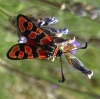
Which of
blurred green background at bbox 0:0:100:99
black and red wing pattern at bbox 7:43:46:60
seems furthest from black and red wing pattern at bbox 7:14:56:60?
blurred green background at bbox 0:0:100:99

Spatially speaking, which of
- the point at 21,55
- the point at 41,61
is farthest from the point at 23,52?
the point at 41,61

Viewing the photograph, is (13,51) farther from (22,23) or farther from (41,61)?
(41,61)

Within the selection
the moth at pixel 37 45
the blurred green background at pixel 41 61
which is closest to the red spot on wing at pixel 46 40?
the moth at pixel 37 45

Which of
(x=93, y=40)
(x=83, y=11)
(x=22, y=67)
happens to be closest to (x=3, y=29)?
(x=22, y=67)

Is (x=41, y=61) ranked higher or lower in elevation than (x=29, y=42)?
higher

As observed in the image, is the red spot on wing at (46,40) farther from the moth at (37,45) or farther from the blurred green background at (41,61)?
the blurred green background at (41,61)
